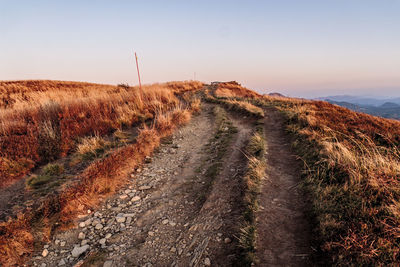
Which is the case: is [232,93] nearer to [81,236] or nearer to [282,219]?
[282,219]

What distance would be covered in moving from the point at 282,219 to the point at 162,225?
2.18m

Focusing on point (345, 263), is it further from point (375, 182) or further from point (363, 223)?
point (375, 182)

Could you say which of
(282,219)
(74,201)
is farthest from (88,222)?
(282,219)

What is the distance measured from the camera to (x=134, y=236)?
329cm

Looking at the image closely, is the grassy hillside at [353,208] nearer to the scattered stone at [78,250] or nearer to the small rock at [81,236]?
the scattered stone at [78,250]

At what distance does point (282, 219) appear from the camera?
328 cm

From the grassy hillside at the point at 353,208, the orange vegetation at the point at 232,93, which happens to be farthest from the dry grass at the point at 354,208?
the orange vegetation at the point at 232,93

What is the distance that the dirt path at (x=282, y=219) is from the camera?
2606 millimetres

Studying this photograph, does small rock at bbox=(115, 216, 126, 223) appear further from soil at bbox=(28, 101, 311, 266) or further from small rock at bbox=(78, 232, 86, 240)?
small rock at bbox=(78, 232, 86, 240)

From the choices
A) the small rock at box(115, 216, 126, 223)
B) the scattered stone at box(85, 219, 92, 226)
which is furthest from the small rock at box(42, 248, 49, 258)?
the small rock at box(115, 216, 126, 223)

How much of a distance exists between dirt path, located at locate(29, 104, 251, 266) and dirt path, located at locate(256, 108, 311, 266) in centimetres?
45

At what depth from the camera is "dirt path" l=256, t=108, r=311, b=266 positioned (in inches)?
103

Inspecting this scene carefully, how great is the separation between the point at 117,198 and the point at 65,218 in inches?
40.1

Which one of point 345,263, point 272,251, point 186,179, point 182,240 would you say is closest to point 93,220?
point 182,240
